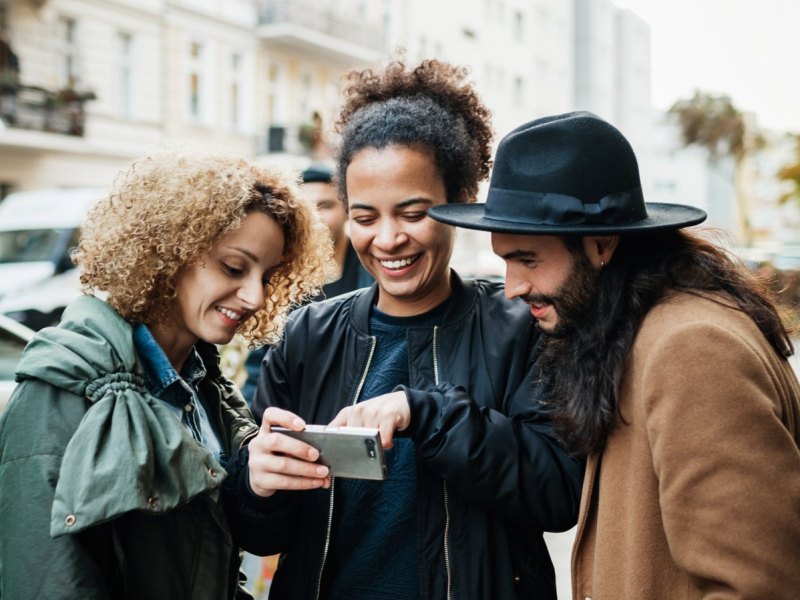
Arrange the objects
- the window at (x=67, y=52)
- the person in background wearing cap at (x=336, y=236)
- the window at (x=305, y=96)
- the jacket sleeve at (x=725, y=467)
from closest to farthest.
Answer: the jacket sleeve at (x=725, y=467)
the person in background wearing cap at (x=336, y=236)
the window at (x=67, y=52)
the window at (x=305, y=96)

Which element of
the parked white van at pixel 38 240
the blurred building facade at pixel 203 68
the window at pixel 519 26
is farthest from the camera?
the window at pixel 519 26

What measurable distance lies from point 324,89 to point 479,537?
2255cm

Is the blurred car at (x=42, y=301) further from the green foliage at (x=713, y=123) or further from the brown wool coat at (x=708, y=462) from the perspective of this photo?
the green foliage at (x=713, y=123)

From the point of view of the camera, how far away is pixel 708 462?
1409 millimetres

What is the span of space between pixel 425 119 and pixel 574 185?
24.0 inches

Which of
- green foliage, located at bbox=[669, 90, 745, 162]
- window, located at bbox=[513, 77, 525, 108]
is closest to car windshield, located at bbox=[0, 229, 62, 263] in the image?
green foliage, located at bbox=[669, 90, 745, 162]

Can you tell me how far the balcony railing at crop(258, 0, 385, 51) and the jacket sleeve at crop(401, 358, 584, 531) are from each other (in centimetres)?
2026

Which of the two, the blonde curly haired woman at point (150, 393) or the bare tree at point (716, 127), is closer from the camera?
the blonde curly haired woman at point (150, 393)

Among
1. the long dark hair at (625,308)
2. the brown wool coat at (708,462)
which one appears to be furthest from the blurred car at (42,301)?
the brown wool coat at (708,462)

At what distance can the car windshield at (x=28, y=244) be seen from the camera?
30.5ft

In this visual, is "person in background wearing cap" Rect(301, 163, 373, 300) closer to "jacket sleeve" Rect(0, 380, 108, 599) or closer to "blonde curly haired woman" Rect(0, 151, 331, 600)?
"blonde curly haired woman" Rect(0, 151, 331, 600)

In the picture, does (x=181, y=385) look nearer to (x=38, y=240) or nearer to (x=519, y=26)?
(x=38, y=240)

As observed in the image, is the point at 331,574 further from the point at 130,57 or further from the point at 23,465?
the point at 130,57

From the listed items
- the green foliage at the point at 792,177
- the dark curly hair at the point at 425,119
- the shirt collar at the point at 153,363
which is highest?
the green foliage at the point at 792,177
